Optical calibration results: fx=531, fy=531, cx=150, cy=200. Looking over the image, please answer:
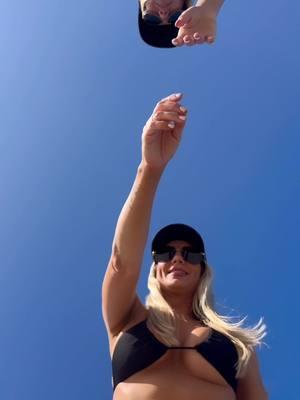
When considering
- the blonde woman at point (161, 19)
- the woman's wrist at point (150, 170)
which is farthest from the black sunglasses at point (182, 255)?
the blonde woman at point (161, 19)

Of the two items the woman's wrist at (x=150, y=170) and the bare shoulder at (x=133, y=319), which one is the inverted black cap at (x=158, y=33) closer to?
the woman's wrist at (x=150, y=170)

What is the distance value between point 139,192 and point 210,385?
1146 mm

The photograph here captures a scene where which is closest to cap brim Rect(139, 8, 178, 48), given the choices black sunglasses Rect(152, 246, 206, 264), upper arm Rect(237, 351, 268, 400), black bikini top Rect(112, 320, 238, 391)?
black sunglasses Rect(152, 246, 206, 264)

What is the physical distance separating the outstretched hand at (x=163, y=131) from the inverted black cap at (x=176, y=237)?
2.08 ft

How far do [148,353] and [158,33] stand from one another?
1966mm

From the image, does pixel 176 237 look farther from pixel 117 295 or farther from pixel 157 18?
pixel 157 18

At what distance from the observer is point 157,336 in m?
3.06

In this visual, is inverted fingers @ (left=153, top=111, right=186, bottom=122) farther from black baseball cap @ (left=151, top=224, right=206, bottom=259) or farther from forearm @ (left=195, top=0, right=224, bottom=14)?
black baseball cap @ (left=151, top=224, right=206, bottom=259)

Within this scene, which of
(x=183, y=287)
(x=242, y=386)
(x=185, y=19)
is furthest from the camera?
(x=183, y=287)

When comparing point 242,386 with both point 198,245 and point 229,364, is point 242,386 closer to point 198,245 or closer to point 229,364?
point 229,364

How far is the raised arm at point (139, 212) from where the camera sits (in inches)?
118

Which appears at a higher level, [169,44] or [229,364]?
[169,44]

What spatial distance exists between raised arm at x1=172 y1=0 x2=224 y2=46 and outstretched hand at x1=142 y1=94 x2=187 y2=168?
0.34m

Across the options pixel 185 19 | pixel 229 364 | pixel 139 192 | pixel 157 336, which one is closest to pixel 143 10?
pixel 185 19
